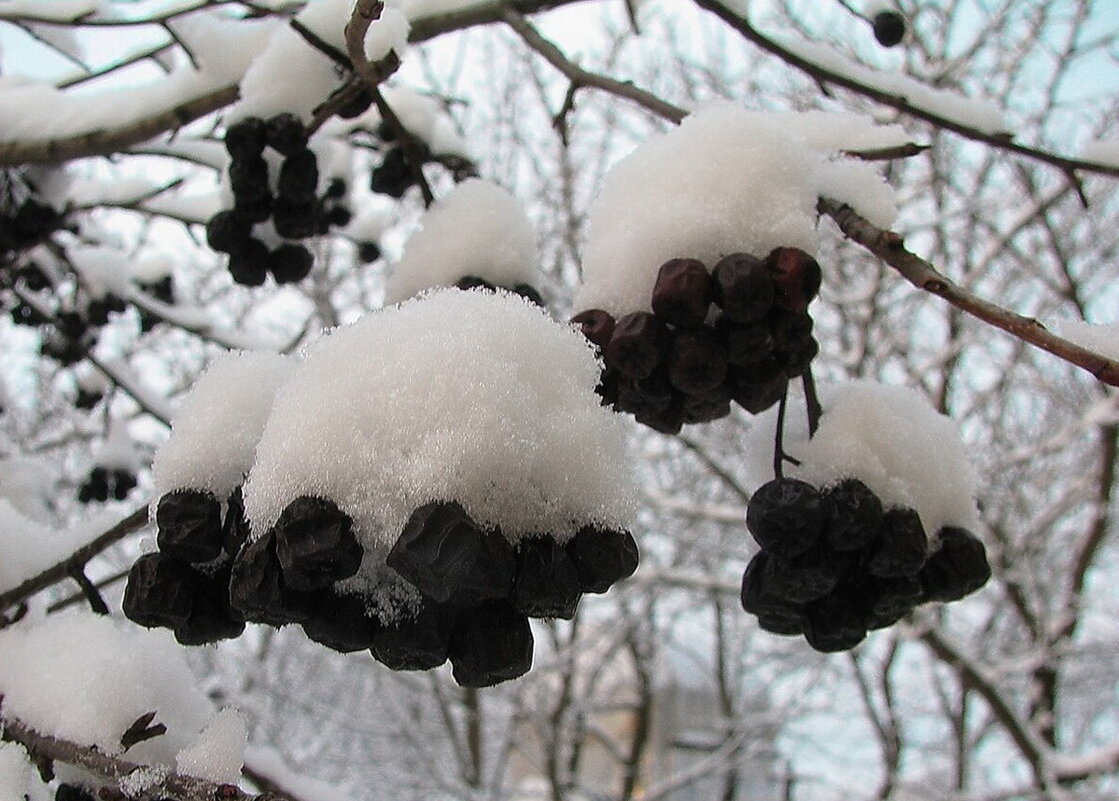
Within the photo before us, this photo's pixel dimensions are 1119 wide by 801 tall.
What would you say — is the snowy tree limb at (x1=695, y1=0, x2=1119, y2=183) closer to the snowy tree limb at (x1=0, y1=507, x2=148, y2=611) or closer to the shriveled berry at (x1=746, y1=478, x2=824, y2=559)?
the shriveled berry at (x1=746, y1=478, x2=824, y2=559)

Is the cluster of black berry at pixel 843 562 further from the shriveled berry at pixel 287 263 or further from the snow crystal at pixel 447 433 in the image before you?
the shriveled berry at pixel 287 263

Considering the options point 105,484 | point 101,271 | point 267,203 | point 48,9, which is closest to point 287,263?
point 267,203

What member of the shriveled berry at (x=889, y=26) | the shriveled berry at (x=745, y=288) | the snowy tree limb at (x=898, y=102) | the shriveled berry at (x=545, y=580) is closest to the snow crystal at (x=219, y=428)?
the shriveled berry at (x=545, y=580)

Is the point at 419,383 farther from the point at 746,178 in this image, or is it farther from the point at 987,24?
the point at 987,24

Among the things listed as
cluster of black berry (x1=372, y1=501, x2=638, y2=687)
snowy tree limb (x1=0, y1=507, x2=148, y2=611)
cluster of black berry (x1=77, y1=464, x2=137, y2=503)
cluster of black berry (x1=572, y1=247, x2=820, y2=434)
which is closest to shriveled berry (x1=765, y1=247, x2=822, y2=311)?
cluster of black berry (x1=572, y1=247, x2=820, y2=434)

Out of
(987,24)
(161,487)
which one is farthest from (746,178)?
(987,24)

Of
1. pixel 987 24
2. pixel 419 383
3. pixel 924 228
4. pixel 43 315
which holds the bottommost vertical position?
pixel 419 383
